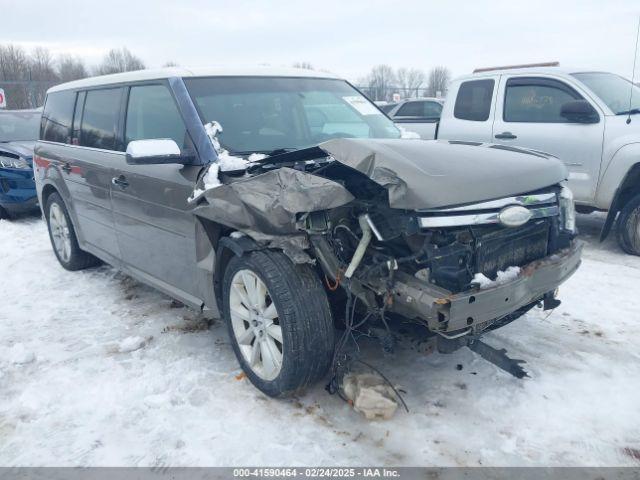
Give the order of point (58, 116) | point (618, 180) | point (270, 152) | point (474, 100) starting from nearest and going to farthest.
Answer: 1. point (270, 152)
2. point (58, 116)
3. point (618, 180)
4. point (474, 100)

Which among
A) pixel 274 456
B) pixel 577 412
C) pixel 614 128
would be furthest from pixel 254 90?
pixel 614 128

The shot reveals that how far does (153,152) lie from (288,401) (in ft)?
5.44

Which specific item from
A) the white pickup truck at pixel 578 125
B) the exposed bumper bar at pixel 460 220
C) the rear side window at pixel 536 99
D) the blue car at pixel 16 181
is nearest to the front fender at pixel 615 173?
the white pickup truck at pixel 578 125

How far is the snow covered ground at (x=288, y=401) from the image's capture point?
268 cm

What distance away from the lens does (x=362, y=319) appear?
9.98 ft

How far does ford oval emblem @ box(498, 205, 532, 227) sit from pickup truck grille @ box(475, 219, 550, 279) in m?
0.10

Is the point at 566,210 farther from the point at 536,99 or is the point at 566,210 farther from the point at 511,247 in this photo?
the point at 536,99

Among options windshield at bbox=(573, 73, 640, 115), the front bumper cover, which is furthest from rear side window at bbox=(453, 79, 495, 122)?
the front bumper cover

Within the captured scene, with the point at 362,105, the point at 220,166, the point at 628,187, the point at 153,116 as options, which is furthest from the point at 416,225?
the point at 628,187

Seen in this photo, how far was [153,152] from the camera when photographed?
319 centimetres

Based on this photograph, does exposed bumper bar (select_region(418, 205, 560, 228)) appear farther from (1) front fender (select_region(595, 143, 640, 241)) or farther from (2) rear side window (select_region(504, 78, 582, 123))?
(2) rear side window (select_region(504, 78, 582, 123))

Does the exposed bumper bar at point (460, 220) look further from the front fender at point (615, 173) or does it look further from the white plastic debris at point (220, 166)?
the front fender at point (615, 173)

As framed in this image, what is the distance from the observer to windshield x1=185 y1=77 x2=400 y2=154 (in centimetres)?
354

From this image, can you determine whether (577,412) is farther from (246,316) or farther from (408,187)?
(246,316)
